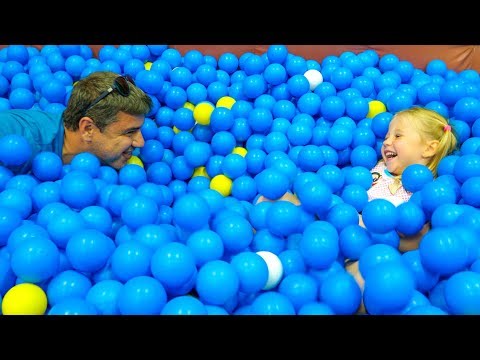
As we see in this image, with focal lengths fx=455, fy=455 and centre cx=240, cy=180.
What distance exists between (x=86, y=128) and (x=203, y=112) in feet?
1.83

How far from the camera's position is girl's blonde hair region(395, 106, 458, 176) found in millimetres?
1819

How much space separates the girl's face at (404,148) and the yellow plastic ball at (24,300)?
1.36 metres

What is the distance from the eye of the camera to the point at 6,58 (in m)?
2.55

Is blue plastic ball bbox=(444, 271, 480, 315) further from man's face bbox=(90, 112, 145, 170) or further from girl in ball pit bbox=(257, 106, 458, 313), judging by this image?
man's face bbox=(90, 112, 145, 170)

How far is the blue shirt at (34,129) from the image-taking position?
1.71 metres

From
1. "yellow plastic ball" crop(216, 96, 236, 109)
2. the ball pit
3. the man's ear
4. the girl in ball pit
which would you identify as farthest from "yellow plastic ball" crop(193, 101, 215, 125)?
the girl in ball pit

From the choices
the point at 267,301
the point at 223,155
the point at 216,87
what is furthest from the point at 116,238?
the point at 216,87

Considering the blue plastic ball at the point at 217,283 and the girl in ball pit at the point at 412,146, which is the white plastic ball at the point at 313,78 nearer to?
the girl in ball pit at the point at 412,146

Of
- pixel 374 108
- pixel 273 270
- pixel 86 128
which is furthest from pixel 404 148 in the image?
pixel 86 128

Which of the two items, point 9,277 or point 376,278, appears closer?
point 376,278

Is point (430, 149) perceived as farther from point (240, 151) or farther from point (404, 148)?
point (240, 151)

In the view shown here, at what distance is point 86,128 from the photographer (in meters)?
1.87

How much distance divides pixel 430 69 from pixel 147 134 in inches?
62.9

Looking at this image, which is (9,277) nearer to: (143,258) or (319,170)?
(143,258)
